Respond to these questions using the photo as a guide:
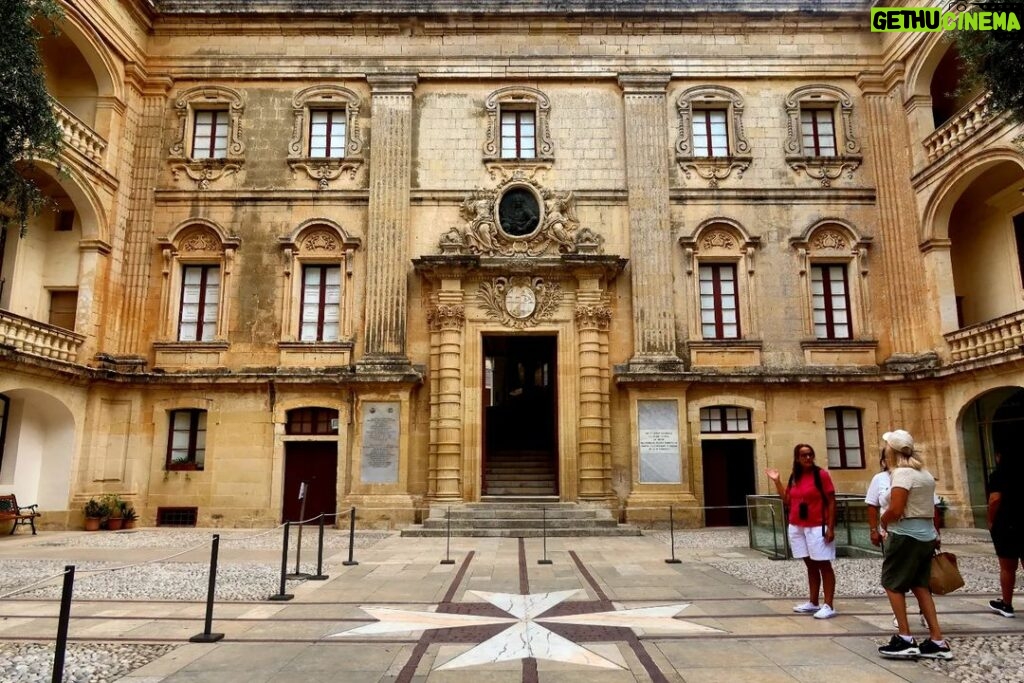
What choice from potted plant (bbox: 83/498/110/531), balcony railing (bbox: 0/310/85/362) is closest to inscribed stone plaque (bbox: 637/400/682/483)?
potted plant (bbox: 83/498/110/531)

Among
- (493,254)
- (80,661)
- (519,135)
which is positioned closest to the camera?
(80,661)

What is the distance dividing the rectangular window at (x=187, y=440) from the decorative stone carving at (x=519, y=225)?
8192 millimetres

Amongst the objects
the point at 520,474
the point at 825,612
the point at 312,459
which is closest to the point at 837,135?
the point at 520,474

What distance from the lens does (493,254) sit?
18.3 meters

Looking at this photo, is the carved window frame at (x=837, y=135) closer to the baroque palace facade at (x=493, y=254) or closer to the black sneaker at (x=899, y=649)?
the baroque palace facade at (x=493, y=254)

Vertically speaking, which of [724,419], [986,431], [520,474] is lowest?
[520,474]

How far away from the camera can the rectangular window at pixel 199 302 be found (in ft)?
61.3

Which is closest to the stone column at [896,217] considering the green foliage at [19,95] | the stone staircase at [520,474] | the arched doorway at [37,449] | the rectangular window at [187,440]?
the stone staircase at [520,474]

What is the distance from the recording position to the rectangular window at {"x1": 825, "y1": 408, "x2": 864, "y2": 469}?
59.1 feet

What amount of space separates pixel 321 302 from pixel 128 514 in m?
7.25

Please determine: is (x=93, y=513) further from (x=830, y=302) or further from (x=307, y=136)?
(x=830, y=302)

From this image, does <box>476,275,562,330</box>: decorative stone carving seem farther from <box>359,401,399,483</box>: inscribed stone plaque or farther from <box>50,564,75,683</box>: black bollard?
<box>50,564,75,683</box>: black bollard

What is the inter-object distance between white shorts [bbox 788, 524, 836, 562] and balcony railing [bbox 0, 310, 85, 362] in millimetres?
15528

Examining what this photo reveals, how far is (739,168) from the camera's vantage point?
1927 cm
